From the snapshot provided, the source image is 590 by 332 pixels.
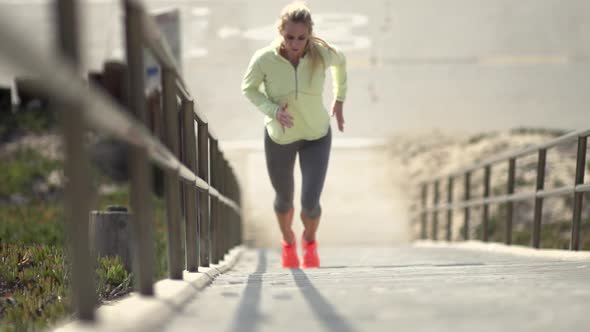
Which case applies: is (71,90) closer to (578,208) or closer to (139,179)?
(139,179)

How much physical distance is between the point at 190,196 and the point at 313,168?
1.32m

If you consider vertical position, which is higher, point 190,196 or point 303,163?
point 303,163

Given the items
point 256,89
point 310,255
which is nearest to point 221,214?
point 310,255

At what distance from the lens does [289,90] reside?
4.21 meters

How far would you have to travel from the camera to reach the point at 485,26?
56.3 ft

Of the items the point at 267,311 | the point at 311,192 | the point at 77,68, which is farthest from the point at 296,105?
the point at 77,68

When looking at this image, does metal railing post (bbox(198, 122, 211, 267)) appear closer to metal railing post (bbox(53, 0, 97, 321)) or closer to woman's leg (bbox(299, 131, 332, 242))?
woman's leg (bbox(299, 131, 332, 242))

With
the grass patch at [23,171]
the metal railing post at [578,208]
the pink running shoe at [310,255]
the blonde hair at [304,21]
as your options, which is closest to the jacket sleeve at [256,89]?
the blonde hair at [304,21]

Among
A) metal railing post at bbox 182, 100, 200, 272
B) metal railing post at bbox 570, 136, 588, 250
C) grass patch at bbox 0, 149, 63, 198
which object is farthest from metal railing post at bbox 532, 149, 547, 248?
grass patch at bbox 0, 149, 63, 198

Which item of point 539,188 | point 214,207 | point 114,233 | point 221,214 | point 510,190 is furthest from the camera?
point 510,190

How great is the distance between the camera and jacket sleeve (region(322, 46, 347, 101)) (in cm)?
423

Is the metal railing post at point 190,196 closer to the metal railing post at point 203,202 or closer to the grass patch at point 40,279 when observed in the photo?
the metal railing post at point 203,202

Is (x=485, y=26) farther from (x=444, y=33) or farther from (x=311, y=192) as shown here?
(x=311, y=192)

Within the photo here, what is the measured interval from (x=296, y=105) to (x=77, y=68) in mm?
2801
